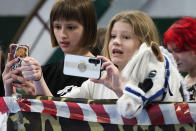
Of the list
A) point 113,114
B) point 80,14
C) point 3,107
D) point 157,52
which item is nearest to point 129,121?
point 113,114

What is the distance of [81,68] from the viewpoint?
1.64 meters

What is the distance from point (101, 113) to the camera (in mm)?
1703

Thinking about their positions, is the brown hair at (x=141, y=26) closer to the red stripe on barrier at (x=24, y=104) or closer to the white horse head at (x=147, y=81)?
the white horse head at (x=147, y=81)

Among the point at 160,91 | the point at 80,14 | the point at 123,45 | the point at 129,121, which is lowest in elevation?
the point at 129,121

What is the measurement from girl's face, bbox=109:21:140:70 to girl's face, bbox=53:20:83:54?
0.28m

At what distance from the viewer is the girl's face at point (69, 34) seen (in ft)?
7.00

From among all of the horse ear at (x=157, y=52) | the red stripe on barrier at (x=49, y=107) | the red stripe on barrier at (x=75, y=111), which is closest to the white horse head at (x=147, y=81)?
the horse ear at (x=157, y=52)

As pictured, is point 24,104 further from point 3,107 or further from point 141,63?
point 141,63

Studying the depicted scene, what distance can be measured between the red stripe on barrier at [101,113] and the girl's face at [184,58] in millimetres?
390

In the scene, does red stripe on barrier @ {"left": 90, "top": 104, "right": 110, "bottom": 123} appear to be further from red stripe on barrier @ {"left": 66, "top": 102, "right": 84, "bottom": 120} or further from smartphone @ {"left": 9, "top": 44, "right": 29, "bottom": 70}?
smartphone @ {"left": 9, "top": 44, "right": 29, "bottom": 70}

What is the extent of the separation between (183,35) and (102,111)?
1.48ft

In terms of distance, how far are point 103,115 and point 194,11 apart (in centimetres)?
295

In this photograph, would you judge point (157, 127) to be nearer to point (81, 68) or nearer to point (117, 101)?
point (117, 101)

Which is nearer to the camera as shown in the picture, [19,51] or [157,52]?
[157,52]
